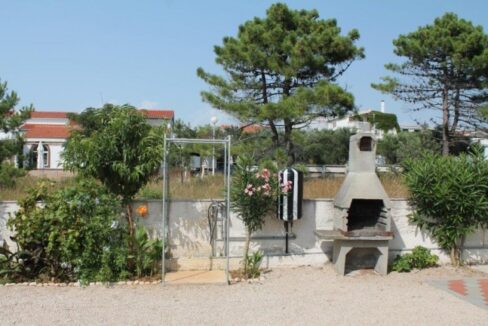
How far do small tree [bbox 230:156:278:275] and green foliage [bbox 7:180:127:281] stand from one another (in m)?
1.78

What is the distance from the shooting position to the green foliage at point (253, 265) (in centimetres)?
710

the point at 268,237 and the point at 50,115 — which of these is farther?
the point at 50,115

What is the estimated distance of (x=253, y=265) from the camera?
7141mm

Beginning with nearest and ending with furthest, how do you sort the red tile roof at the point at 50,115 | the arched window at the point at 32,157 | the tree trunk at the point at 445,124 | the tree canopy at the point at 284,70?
the tree canopy at the point at 284,70
the tree trunk at the point at 445,124
the arched window at the point at 32,157
the red tile roof at the point at 50,115

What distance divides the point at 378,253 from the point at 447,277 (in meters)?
1.11

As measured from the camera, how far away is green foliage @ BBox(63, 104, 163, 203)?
22.4 feet

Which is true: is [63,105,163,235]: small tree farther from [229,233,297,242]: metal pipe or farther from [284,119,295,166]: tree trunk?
[284,119,295,166]: tree trunk

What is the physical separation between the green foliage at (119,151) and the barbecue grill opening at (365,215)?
332cm

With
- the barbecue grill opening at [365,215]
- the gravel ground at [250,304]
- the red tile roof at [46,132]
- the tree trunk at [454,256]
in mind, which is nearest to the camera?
the gravel ground at [250,304]

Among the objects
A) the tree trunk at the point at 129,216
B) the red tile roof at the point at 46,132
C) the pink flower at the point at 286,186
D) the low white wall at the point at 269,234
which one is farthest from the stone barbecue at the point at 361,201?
the red tile roof at the point at 46,132

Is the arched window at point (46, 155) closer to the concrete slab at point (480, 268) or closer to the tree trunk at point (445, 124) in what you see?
the tree trunk at point (445, 124)

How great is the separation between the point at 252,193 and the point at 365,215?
2.20m

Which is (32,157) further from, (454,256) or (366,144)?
(454,256)

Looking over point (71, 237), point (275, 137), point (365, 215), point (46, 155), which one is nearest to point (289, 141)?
point (275, 137)
